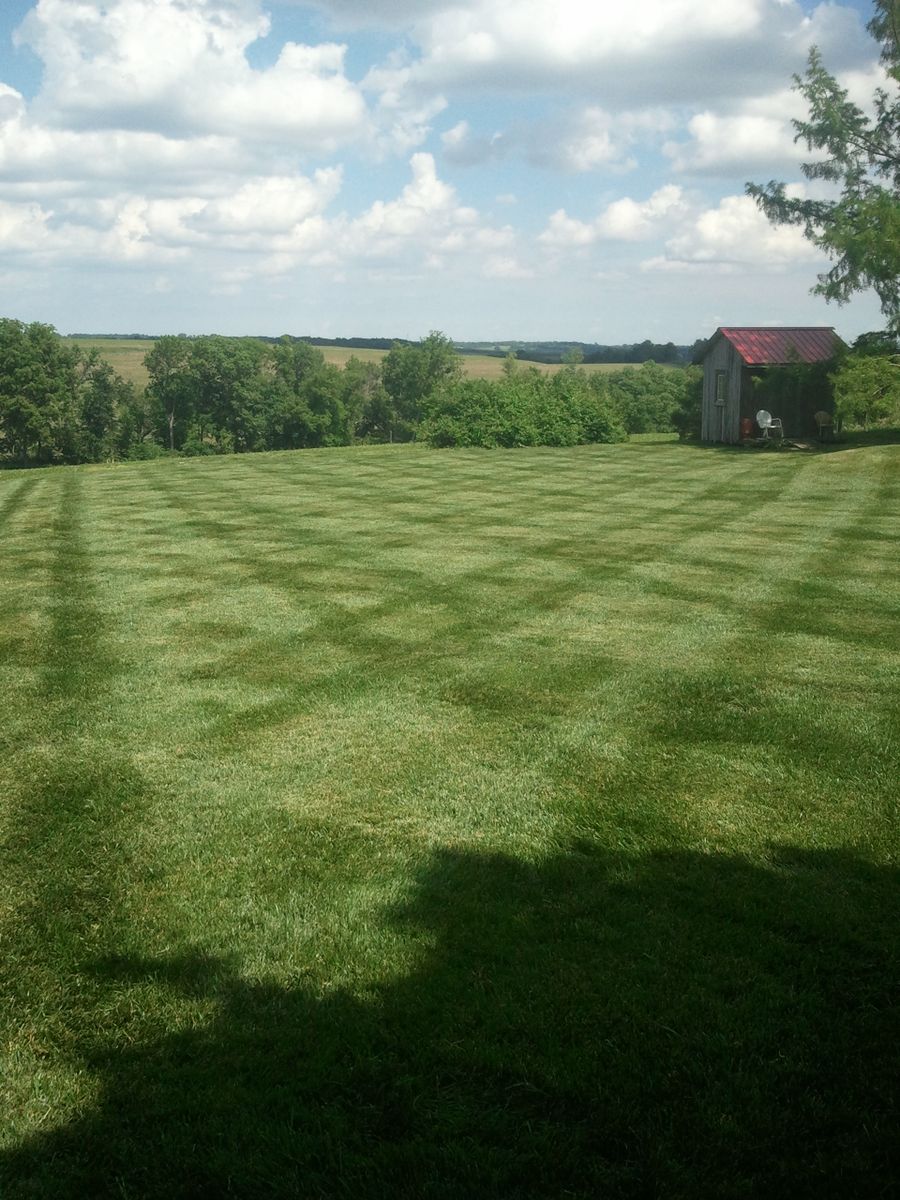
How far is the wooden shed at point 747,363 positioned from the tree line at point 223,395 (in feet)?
59.6

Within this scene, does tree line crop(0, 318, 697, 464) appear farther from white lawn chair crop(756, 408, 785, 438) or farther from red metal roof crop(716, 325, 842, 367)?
white lawn chair crop(756, 408, 785, 438)

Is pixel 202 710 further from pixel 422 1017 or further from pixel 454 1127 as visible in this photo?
pixel 454 1127

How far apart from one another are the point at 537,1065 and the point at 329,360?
102881 mm

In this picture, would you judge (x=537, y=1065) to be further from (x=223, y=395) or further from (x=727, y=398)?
(x=223, y=395)

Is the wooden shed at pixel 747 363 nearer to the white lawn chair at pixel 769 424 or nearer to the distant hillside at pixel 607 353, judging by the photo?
the white lawn chair at pixel 769 424

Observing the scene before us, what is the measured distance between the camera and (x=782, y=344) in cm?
3472

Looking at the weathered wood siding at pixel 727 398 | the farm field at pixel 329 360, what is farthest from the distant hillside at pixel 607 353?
the weathered wood siding at pixel 727 398

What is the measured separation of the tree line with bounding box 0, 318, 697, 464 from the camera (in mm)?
68312

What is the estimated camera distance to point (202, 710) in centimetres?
720

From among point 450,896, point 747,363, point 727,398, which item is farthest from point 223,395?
point 450,896

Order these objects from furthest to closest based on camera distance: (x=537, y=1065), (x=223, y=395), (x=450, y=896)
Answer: (x=223, y=395)
(x=450, y=896)
(x=537, y=1065)

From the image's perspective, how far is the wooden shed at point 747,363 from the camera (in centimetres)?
3372

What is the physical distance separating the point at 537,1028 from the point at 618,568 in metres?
9.57

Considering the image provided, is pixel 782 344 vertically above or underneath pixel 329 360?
underneath
